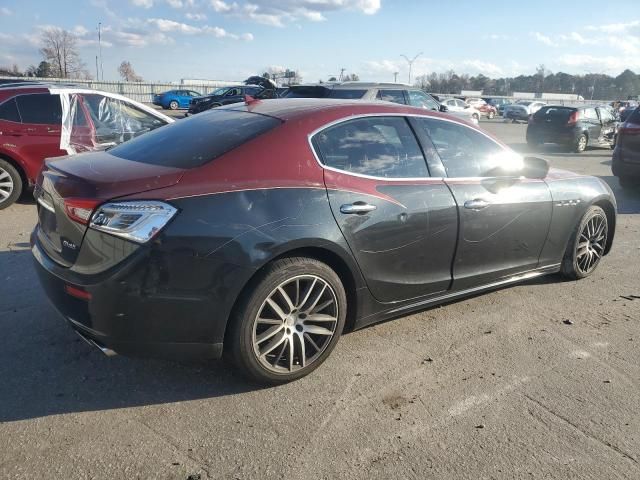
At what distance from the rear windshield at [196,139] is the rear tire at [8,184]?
4.55m

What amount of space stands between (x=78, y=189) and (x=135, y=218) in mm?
414

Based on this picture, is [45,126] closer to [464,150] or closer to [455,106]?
[464,150]

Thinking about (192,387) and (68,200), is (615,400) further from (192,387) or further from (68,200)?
(68,200)

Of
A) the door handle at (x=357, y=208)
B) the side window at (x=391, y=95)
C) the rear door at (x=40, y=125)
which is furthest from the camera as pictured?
the side window at (x=391, y=95)

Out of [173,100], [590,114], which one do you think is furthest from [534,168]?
[173,100]

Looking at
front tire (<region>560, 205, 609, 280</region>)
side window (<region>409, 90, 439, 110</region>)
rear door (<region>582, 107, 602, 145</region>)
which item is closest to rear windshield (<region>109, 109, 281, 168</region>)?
front tire (<region>560, 205, 609, 280</region>)

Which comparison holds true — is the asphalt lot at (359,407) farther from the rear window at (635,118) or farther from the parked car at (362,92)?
the parked car at (362,92)

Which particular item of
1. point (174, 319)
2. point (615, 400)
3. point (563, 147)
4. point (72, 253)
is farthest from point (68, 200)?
point (563, 147)

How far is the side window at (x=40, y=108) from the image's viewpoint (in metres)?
7.64

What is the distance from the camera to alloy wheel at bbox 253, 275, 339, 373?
318 cm

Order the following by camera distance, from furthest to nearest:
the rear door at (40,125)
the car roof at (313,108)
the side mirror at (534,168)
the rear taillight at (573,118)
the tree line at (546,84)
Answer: the tree line at (546,84) < the rear taillight at (573,118) < the rear door at (40,125) < the side mirror at (534,168) < the car roof at (313,108)

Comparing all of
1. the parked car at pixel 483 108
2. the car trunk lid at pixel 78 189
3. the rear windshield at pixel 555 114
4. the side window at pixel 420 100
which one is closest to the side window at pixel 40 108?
the car trunk lid at pixel 78 189

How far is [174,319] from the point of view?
2.90m

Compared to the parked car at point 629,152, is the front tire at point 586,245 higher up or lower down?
lower down
